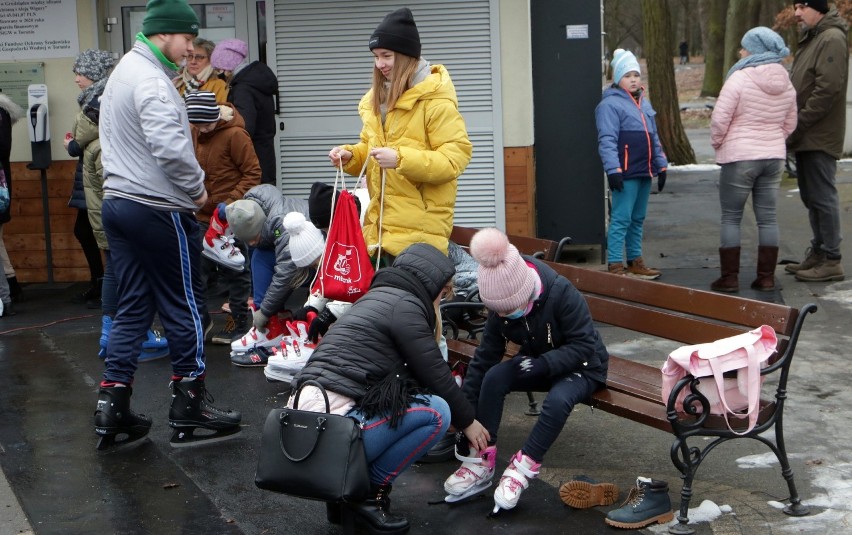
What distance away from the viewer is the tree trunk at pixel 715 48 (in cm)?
2966

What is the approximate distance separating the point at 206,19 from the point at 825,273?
5.52m

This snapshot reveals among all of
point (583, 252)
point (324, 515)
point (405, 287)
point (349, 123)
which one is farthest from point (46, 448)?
point (583, 252)

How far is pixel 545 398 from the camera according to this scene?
4.82m

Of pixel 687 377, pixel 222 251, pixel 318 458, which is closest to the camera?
pixel 318 458

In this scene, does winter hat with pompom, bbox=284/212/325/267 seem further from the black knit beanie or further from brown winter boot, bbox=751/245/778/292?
brown winter boot, bbox=751/245/778/292

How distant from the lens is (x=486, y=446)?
185 inches

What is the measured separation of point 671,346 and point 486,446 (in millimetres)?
2978

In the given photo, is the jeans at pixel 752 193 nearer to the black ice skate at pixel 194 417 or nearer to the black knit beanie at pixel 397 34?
the black knit beanie at pixel 397 34

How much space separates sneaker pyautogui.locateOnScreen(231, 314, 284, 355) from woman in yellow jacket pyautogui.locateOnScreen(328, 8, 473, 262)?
1.62 metres

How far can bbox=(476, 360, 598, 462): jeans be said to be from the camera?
4617 mm

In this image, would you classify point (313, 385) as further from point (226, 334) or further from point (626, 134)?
point (626, 134)

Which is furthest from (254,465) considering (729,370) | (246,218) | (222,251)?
(222,251)

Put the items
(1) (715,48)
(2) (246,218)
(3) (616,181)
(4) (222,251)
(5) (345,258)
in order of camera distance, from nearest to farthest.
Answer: (5) (345,258) < (2) (246,218) < (4) (222,251) < (3) (616,181) < (1) (715,48)

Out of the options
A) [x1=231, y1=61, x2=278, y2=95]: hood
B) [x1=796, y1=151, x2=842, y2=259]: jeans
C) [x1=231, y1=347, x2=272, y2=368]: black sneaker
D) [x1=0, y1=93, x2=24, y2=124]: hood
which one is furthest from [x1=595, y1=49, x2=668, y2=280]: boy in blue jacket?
[x1=0, y1=93, x2=24, y2=124]: hood
